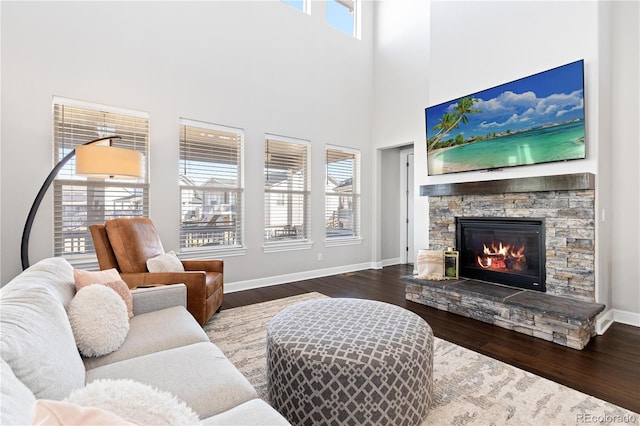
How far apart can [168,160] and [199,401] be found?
131 inches

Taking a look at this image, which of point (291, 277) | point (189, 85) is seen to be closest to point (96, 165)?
point (189, 85)

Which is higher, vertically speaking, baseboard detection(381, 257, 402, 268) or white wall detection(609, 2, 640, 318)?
white wall detection(609, 2, 640, 318)

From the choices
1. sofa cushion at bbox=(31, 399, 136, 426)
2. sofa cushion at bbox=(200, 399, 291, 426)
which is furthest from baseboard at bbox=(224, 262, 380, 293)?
sofa cushion at bbox=(31, 399, 136, 426)

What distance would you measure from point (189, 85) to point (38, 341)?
3.71 meters

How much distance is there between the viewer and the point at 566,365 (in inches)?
89.7

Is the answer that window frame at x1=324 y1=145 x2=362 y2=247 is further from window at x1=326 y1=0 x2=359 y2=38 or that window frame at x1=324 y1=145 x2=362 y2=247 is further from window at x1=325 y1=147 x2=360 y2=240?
window at x1=326 y1=0 x2=359 y2=38

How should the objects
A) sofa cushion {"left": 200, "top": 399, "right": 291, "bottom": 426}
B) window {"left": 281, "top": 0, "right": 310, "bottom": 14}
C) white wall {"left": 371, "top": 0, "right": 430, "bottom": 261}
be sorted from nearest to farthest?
sofa cushion {"left": 200, "top": 399, "right": 291, "bottom": 426}
window {"left": 281, "top": 0, "right": 310, "bottom": 14}
white wall {"left": 371, "top": 0, "right": 430, "bottom": 261}

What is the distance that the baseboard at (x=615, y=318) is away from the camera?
115 inches

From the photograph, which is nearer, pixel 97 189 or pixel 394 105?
pixel 97 189

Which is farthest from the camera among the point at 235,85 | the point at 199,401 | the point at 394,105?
Answer: the point at 394,105

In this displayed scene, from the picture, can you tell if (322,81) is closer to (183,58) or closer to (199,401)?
(183,58)

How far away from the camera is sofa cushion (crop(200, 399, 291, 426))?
3.35ft

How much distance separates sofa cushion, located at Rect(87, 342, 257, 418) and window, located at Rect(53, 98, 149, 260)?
2587 mm

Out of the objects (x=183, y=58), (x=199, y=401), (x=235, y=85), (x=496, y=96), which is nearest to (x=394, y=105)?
(x=496, y=96)
